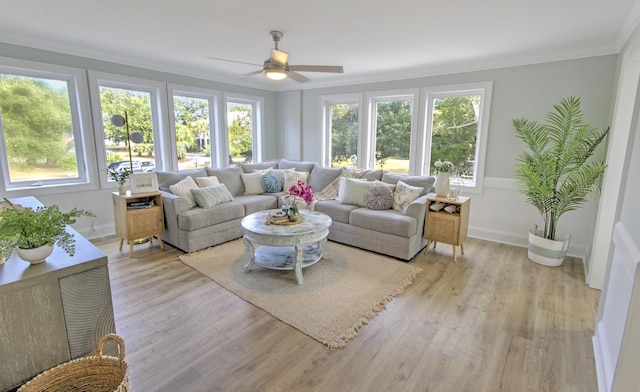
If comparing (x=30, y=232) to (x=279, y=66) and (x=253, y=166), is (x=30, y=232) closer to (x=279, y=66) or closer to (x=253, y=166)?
(x=279, y=66)

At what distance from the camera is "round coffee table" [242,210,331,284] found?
9.70 ft

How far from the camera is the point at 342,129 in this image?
19.3ft

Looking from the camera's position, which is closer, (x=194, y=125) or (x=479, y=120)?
(x=479, y=120)

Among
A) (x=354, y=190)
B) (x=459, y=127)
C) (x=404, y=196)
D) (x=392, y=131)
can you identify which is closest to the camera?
(x=404, y=196)

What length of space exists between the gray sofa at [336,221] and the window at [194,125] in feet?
2.97

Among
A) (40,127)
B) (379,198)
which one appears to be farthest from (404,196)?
(40,127)

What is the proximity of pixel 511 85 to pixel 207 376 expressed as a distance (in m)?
4.65

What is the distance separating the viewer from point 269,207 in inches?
186

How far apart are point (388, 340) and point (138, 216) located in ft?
10.2

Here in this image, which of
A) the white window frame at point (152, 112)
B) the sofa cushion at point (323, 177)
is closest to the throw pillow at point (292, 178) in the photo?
the sofa cushion at point (323, 177)

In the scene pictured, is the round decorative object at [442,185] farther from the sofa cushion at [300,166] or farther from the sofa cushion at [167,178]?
the sofa cushion at [167,178]

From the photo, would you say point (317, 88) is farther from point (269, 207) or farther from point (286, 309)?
point (286, 309)

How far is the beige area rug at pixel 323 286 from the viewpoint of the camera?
2.42 metres

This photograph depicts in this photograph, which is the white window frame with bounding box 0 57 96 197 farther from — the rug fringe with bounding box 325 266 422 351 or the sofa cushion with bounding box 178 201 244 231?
the rug fringe with bounding box 325 266 422 351
